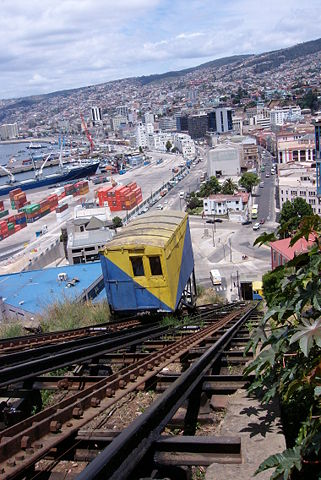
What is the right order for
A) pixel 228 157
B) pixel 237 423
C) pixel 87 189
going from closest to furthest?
pixel 237 423 < pixel 228 157 < pixel 87 189

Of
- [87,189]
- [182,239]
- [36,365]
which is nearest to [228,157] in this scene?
[87,189]

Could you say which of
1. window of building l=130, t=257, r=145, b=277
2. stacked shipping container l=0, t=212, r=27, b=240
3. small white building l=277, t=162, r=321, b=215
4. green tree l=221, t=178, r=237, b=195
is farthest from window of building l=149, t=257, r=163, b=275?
stacked shipping container l=0, t=212, r=27, b=240

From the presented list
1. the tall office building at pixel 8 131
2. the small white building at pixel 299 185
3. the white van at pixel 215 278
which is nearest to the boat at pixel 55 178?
the small white building at pixel 299 185

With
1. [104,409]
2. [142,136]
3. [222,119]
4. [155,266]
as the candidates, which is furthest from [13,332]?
[142,136]

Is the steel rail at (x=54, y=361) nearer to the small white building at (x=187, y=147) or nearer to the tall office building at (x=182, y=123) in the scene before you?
the small white building at (x=187, y=147)

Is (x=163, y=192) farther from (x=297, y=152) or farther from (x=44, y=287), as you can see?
(x=44, y=287)

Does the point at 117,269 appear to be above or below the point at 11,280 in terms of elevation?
above

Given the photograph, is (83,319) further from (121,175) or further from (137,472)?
(121,175)
